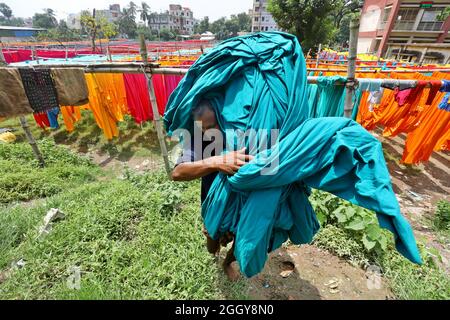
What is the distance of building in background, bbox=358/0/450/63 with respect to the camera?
19922mm

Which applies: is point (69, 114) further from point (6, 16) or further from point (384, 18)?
point (6, 16)

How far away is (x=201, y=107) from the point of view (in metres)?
1.34

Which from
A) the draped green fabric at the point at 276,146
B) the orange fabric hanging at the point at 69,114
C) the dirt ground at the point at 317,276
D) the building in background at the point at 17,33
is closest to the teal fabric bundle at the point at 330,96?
the draped green fabric at the point at 276,146

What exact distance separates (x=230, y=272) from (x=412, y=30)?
29.4 m

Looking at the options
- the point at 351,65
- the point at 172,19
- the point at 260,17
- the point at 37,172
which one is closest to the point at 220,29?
the point at 260,17

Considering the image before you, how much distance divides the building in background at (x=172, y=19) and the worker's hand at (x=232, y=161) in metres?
77.3

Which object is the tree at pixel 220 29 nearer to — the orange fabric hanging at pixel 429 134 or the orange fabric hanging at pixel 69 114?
the orange fabric hanging at pixel 69 114

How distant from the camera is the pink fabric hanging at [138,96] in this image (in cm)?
588

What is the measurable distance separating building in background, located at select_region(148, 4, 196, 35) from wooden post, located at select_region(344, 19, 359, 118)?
76191 mm

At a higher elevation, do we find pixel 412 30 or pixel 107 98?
pixel 412 30

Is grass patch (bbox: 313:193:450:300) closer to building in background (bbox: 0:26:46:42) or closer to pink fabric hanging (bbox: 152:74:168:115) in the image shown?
pink fabric hanging (bbox: 152:74:168:115)

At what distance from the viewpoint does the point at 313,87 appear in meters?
2.75

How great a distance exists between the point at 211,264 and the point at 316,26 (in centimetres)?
1476
